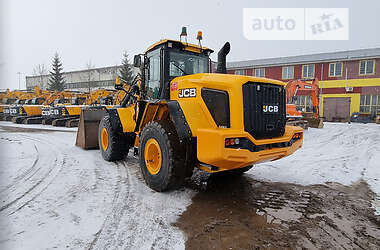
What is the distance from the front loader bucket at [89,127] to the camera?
23.0ft

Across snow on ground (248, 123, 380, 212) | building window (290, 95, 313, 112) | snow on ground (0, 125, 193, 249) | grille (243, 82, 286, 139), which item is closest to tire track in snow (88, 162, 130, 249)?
snow on ground (0, 125, 193, 249)

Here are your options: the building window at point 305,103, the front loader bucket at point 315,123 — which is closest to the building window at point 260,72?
the building window at point 305,103

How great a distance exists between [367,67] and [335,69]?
7.93 ft

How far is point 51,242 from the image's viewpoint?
2.41m

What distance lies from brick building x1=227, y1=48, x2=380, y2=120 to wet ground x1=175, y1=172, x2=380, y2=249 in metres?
21.1

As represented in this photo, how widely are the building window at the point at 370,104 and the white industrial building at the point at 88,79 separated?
1156 inches

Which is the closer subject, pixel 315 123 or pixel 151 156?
pixel 151 156

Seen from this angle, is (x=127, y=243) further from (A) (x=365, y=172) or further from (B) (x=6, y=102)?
(B) (x=6, y=102)

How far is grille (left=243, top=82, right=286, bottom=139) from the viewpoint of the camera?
10.5 feet

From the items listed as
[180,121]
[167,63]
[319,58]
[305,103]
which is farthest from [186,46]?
[319,58]

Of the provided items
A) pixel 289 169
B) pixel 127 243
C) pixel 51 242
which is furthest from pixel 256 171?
pixel 51 242

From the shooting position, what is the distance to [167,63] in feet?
14.3

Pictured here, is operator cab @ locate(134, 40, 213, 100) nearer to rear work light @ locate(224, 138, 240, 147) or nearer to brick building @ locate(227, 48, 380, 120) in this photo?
rear work light @ locate(224, 138, 240, 147)

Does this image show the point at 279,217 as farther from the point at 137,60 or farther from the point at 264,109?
the point at 137,60
